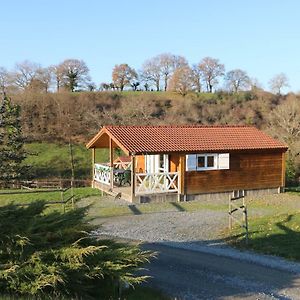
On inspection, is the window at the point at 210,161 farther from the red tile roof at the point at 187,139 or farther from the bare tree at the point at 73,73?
the bare tree at the point at 73,73

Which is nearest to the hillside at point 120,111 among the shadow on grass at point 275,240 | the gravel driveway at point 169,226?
the gravel driveway at point 169,226

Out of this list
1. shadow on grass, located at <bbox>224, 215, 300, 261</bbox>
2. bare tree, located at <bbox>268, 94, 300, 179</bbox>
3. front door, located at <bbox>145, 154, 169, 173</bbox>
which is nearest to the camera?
shadow on grass, located at <bbox>224, 215, 300, 261</bbox>

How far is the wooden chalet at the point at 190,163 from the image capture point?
65.1 feet

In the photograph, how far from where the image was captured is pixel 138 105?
4706cm

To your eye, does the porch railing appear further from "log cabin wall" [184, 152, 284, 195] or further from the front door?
"log cabin wall" [184, 152, 284, 195]

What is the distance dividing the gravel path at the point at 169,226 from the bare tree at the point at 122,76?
2004 inches

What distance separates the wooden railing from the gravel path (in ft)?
7.71

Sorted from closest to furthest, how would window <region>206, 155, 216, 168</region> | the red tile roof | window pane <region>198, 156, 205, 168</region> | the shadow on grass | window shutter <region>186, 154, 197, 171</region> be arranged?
the shadow on grass, the red tile roof, window shutter <region>186, 154, 197, 171</region>, window pane <region>198, 156, 205, 168</region>, window <region>206, 155, 216, 168</region>

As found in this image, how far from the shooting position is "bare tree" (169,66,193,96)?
58500 mm

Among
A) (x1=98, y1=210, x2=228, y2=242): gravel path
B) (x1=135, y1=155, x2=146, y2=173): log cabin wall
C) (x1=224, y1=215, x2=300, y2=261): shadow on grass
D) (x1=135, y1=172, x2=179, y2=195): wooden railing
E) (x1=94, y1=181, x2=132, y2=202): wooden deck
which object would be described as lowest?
(x1=98, y1=210, x2=228, y2=242): gravel path

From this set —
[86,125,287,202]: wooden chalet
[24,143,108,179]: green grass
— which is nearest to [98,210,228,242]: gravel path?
[86,125,287,202]: wooden chalet

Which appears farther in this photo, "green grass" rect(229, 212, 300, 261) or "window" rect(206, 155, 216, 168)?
"window" rect(206, 155, 216, 168)

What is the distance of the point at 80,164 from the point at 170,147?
1880 centimetres

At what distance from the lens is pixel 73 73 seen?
199 ft
